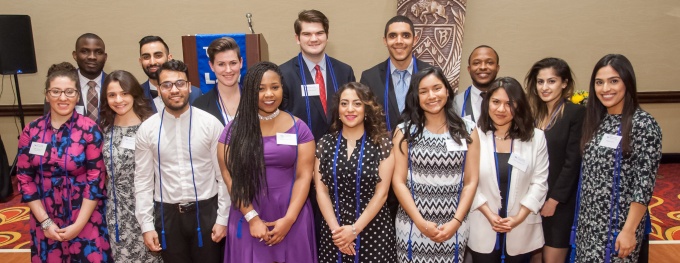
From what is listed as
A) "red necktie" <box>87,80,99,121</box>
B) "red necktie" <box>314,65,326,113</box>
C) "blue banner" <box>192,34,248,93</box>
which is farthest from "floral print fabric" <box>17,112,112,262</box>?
"red necktie" <box>314,65,326,113</box>

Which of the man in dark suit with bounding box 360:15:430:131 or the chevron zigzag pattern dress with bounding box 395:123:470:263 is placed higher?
the man in dark suit with bounding box 360:15:430:131

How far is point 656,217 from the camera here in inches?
170

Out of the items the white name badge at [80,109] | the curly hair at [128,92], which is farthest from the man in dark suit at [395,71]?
the white name badge at [80,109]

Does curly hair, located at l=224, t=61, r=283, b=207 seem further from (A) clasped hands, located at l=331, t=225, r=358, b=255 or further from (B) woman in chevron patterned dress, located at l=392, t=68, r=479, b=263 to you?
(B) woman in chevron patterned dress, located at l=392, t=68, r=479, b=263

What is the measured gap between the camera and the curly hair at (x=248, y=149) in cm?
222

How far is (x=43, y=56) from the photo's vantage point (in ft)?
18.5

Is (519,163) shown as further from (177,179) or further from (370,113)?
(177,179)

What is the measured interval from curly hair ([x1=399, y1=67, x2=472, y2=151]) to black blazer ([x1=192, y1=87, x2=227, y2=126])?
105 cm

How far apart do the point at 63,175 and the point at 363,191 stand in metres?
1.61

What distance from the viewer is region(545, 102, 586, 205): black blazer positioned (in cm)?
254

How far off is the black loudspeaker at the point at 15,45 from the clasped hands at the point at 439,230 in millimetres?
4806

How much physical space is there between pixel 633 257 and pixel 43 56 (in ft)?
20.4

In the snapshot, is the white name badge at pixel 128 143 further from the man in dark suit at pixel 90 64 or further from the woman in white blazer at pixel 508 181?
the woman in white blazer at pixel 508 181

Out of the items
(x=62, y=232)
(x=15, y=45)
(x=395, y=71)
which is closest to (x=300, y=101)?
(x=395, y=71)
